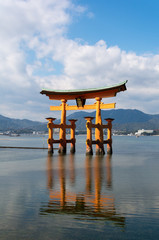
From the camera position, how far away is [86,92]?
2733 cm

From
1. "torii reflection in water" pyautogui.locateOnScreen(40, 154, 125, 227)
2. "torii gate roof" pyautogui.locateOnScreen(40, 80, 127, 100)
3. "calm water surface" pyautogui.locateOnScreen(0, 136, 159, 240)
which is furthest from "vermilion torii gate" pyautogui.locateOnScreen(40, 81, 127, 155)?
"torii reflection in water" pyautogui.locateOnScreen(40, 154, 125, 227)

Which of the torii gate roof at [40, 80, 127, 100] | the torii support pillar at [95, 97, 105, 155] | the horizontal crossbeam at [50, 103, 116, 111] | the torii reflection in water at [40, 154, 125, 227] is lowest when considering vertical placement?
the torii reflection in water at [40, 154, 125, 227]

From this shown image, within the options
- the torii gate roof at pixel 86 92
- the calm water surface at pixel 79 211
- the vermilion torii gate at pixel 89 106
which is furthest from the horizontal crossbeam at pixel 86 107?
the calm water surface at pixel 79 211

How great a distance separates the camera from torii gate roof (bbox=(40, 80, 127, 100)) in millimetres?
25336

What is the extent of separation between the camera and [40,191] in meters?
9.73

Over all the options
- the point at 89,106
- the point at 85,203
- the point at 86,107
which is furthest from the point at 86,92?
the point at 85,203

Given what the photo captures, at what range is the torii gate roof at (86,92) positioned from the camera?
83.1ft

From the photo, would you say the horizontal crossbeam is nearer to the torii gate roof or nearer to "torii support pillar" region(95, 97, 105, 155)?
"torii support pillar" region(95, 97, 105, 155)

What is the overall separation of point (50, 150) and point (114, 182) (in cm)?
1894

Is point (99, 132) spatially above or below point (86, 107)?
below

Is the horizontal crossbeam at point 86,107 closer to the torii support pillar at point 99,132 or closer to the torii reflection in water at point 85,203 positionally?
the torii support pillar at point 99,132

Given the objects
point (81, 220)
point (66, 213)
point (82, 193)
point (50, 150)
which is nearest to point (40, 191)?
point (82, 193)

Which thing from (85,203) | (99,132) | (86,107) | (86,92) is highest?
(86,92)

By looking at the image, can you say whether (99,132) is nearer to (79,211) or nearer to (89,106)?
(89,106)
